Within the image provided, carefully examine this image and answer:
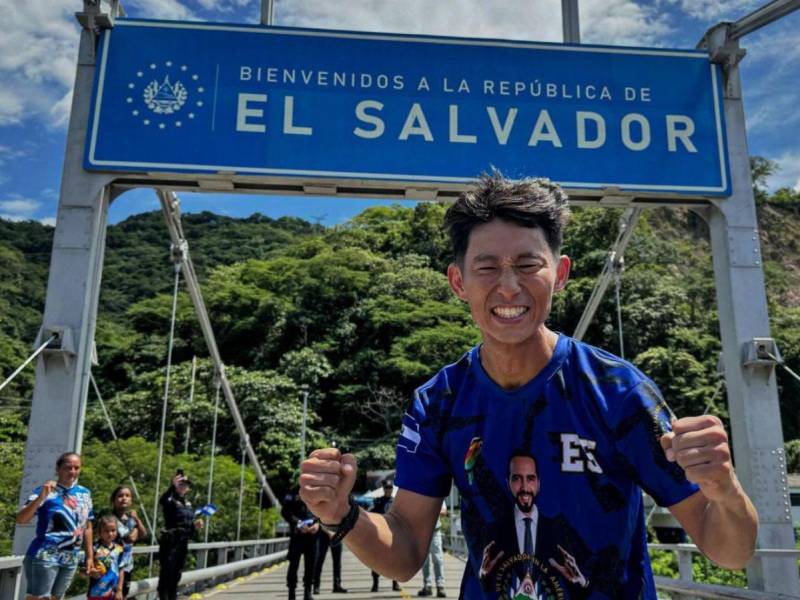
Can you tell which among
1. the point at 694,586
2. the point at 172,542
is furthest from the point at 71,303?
the point at 694,586

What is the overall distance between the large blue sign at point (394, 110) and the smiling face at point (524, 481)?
436 cm

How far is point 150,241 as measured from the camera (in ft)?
219

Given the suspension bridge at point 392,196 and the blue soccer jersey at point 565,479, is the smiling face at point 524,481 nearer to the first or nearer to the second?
the blue soccer jersey at point 565,479

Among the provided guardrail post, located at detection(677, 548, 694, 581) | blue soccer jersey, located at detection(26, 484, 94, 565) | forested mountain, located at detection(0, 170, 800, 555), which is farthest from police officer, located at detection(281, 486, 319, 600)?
forested mountain, located at detection(0, 170, 800, 555)

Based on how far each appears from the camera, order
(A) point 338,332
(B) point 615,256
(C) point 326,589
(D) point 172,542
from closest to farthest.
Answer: (D) point 172,542, (B) point 615,256, (C) point 326,589, (A) point 338,332

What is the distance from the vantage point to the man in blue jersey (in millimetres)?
1530

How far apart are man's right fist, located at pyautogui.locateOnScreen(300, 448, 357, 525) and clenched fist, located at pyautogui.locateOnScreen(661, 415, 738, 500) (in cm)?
62

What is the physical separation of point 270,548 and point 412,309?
21873 mm

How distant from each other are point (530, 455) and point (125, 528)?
5.64 metres

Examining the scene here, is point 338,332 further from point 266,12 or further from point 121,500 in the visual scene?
point 266,12

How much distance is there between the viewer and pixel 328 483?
1528 mm

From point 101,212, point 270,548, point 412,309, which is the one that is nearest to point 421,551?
point 101,212

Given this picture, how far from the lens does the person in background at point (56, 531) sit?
4875 mm

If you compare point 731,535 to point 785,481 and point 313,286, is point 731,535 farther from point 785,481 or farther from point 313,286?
point 313,286
